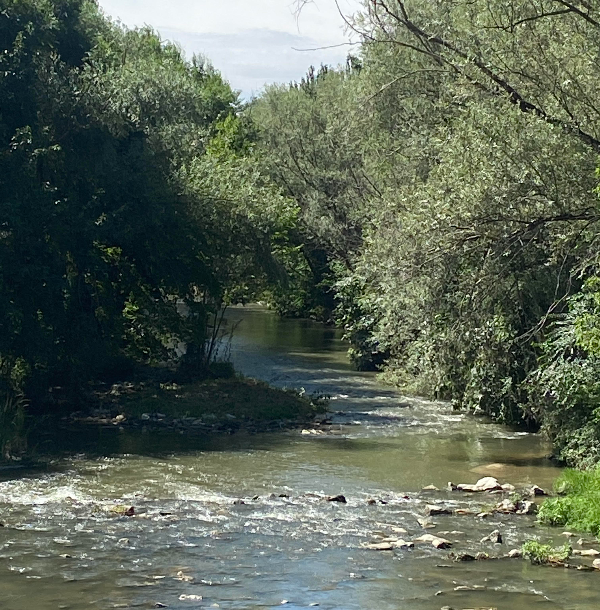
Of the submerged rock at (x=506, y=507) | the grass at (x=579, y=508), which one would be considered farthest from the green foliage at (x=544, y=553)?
the submerged rock at (x=506, y=507)

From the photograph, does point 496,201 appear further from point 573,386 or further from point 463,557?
point 463,557

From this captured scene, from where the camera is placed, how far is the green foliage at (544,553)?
1287cm

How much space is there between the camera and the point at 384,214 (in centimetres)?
2727

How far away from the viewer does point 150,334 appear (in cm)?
2734

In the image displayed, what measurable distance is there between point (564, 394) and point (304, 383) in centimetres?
1370

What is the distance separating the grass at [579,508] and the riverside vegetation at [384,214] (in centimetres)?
217

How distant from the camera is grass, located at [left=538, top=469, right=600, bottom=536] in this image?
576 inches

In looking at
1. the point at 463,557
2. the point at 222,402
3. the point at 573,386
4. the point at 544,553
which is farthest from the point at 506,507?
the point at 222,402

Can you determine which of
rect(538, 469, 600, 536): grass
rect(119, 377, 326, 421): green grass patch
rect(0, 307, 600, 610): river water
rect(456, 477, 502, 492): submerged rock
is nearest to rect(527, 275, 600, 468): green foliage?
rect(0, 307, 600, 610): river water

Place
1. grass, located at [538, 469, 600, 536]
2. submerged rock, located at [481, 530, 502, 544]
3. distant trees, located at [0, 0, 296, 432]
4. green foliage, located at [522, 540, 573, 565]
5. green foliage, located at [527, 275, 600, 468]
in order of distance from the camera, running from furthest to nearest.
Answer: distant trees, located at [0, 0, 296, 432], green foliage, located at [527, 275, 600, 468], grass, located at [538, 469, 600, 536], submerged rock, located at [481, 530, 502, 544], green foliage, located at [522, 540, 573, 565]

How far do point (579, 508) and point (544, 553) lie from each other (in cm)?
232

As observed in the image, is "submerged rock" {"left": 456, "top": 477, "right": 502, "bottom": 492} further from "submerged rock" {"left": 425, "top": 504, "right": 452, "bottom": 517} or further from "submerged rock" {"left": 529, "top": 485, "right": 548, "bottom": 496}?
"submerged rock" {"left": 425, "top": 504, "right": 452, "bottom": 517}

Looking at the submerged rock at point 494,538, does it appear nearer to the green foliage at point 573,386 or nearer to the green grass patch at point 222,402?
the green foliage at point 573,386

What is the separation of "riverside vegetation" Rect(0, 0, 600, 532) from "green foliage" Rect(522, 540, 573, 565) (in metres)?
3.41
